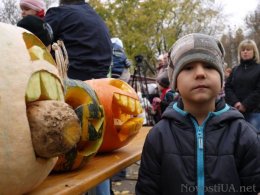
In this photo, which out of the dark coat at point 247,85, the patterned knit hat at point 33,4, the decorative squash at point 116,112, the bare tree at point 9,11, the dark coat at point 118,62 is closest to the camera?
the decorative squash at point 116,112

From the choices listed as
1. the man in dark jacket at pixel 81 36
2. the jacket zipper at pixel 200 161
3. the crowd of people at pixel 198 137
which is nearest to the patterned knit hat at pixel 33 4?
the man in dark jacket at pixel 81 36

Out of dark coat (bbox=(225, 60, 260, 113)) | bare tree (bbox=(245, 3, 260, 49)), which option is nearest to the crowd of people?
dark coat (bbox=(225, 60, 260, 113))

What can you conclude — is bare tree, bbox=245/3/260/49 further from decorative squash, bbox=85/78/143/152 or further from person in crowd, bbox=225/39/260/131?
decorative squash, bbox=85/78/143/152

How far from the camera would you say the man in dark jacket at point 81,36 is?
8.84 feet

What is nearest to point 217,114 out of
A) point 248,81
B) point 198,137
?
point 198,137

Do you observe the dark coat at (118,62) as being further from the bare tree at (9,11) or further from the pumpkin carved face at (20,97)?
the bare tree at (9,11)

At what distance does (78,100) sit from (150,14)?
27833mm

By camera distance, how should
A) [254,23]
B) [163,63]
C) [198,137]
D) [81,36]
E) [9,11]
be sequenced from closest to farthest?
[198,137], [81,36], [163,63], [9,11], [254,23]

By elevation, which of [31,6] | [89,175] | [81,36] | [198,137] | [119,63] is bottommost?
[89,175]

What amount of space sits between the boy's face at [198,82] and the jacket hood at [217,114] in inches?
2.6

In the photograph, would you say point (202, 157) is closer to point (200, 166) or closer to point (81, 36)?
point (200, 166)

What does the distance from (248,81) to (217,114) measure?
3665 millimetres

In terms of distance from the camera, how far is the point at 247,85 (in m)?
5.38

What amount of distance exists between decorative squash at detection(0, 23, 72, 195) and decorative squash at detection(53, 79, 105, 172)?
0.36m
